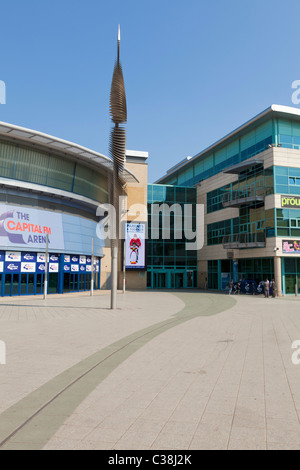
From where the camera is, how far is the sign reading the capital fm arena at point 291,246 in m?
37.4

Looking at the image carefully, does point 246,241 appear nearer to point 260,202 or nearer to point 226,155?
point 260,202

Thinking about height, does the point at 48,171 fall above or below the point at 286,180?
Answer: above

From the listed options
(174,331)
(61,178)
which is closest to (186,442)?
(174,331)

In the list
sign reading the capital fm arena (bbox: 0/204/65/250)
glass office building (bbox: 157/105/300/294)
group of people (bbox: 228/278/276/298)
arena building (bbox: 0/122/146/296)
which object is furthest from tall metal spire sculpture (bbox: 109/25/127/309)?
glass office building (bbox: 157/105/300/294)

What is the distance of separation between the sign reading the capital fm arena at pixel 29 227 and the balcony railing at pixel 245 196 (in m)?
19.9

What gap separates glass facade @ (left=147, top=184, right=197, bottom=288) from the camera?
5444 centimetres

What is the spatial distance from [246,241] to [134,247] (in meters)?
14.8

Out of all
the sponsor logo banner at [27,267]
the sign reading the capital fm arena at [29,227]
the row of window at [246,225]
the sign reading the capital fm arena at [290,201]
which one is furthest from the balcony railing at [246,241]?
the sponsor logo banner at [27,267]

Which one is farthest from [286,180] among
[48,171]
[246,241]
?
[48,171]

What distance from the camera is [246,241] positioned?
4150 centimetres

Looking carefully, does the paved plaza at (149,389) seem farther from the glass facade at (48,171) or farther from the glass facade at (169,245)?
the glass facade at (169,245)

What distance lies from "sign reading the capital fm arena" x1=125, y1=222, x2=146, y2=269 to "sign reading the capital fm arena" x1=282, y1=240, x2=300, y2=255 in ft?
60.5

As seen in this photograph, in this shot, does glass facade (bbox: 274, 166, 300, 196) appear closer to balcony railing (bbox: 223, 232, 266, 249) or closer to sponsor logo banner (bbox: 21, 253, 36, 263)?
balcony railing (bbox: 223, 232, 266, 249)

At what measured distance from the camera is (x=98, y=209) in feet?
140
